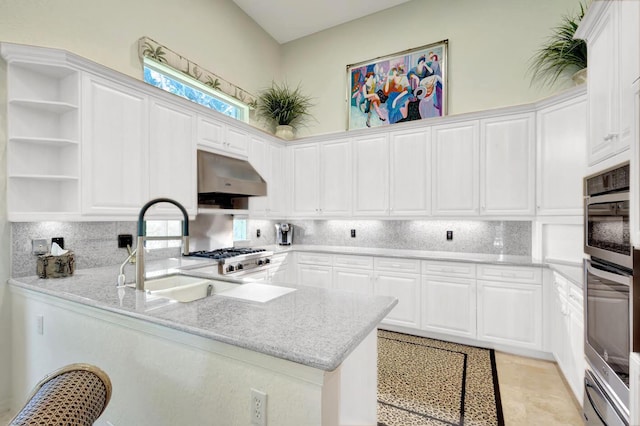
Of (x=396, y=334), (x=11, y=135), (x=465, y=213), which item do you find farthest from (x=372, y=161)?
(x=11, y=135)

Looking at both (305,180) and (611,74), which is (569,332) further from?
(305,180)

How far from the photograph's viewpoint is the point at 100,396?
98cm

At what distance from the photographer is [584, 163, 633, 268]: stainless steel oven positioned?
1224mm

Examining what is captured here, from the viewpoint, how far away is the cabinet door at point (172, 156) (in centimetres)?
272

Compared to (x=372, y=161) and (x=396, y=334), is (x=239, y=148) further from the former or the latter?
(x=396, y=334)

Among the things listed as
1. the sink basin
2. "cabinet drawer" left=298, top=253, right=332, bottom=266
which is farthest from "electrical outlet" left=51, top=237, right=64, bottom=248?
"cabinet drawer" left=298, top=253, right=332, bottom=266

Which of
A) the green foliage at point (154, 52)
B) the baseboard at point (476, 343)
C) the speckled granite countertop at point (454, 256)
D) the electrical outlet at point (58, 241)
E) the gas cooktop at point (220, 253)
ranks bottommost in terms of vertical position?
the baseboard at point (476, 343)

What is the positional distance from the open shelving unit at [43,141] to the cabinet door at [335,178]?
2.78 meters

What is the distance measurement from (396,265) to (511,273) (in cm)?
115

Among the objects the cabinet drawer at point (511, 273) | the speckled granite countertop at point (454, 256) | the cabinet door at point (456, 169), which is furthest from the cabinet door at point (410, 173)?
the cabinet drawer at point (511, 273)

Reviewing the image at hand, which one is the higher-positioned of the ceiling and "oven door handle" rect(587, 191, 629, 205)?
the ceiling

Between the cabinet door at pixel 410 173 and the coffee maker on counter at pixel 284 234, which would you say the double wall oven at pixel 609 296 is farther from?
the coffee maker on counter at pixel 284 234

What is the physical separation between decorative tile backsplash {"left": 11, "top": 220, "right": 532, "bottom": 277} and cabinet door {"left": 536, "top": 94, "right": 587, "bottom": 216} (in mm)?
582

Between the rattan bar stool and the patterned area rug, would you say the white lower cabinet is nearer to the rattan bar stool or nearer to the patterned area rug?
the patterned area rug
